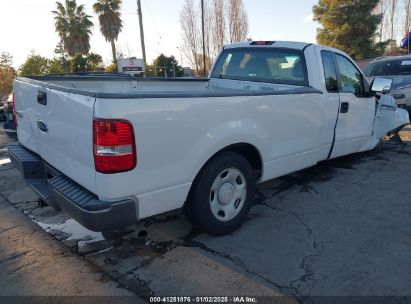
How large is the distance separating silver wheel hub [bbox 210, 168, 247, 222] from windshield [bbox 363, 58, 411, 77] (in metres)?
7.26

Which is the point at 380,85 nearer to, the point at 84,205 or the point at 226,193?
the point at 226,193

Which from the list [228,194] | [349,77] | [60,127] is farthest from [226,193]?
[349,77]

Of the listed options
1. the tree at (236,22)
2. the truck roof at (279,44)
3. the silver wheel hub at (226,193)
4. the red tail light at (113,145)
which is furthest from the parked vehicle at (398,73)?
the tree at (236,22)

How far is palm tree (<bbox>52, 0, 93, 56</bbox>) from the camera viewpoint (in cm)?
3816

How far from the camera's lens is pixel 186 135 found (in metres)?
2.85

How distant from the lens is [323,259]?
306 cm

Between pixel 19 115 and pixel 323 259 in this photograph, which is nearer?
pixel 323 259

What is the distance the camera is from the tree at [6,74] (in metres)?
49.5

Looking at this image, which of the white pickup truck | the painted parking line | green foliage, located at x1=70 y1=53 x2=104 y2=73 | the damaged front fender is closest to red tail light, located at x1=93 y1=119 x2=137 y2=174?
the white pickup truck

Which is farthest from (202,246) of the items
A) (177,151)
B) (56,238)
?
(56,238)

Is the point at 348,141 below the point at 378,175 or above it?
above

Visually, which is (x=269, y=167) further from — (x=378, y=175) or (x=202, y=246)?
(x=378, y=175)

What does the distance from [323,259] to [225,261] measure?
32.8 inches

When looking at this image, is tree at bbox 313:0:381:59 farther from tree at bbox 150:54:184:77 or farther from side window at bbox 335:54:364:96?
side window at bbox 335:54:364:96
